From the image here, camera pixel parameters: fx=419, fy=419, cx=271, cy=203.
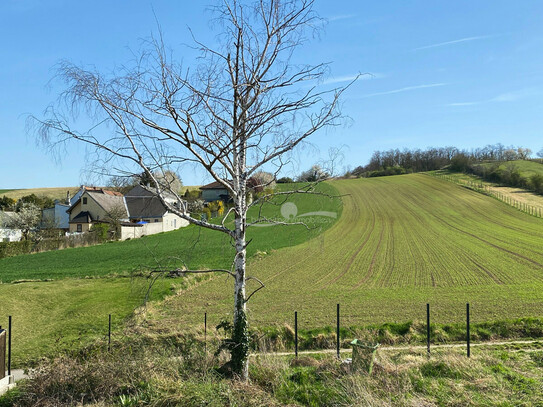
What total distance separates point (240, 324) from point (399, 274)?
62.9 ft

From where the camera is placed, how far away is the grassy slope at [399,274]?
16844 millimetres

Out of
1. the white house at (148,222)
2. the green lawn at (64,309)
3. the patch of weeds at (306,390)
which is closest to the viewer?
the patch of weeds at (306,390)

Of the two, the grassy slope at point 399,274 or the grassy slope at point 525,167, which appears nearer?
the grassy slope at point 399,274

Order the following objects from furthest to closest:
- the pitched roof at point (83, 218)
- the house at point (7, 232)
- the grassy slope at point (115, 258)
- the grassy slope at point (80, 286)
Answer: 1. the pitched roof at point (83, 218)
2. the house at point (7, 232)
3. the grassy slope at point (115, 258)
4. the grassy slope at point (80, 286)

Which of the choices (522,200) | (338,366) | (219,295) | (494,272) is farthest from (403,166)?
(338,366)

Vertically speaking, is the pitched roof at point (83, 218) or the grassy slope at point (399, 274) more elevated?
the pitched roof at point (83, 218)

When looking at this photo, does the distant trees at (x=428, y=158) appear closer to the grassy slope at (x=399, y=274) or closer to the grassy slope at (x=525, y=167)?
the grassy slope at (x=525, y=167)

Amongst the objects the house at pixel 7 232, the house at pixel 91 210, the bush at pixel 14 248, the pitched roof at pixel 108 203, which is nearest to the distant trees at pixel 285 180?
the bush at pixel 14 248

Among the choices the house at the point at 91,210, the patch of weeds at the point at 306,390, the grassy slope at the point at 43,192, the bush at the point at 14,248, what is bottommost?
the bush at the point at 14,248

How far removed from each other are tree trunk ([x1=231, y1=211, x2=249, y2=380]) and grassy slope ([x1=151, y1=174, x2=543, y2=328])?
177 cm

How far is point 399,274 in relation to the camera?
24.8m

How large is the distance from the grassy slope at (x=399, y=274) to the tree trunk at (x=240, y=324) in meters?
1.77

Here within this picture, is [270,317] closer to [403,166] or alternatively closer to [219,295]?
[219,295]

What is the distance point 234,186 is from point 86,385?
431 cm
